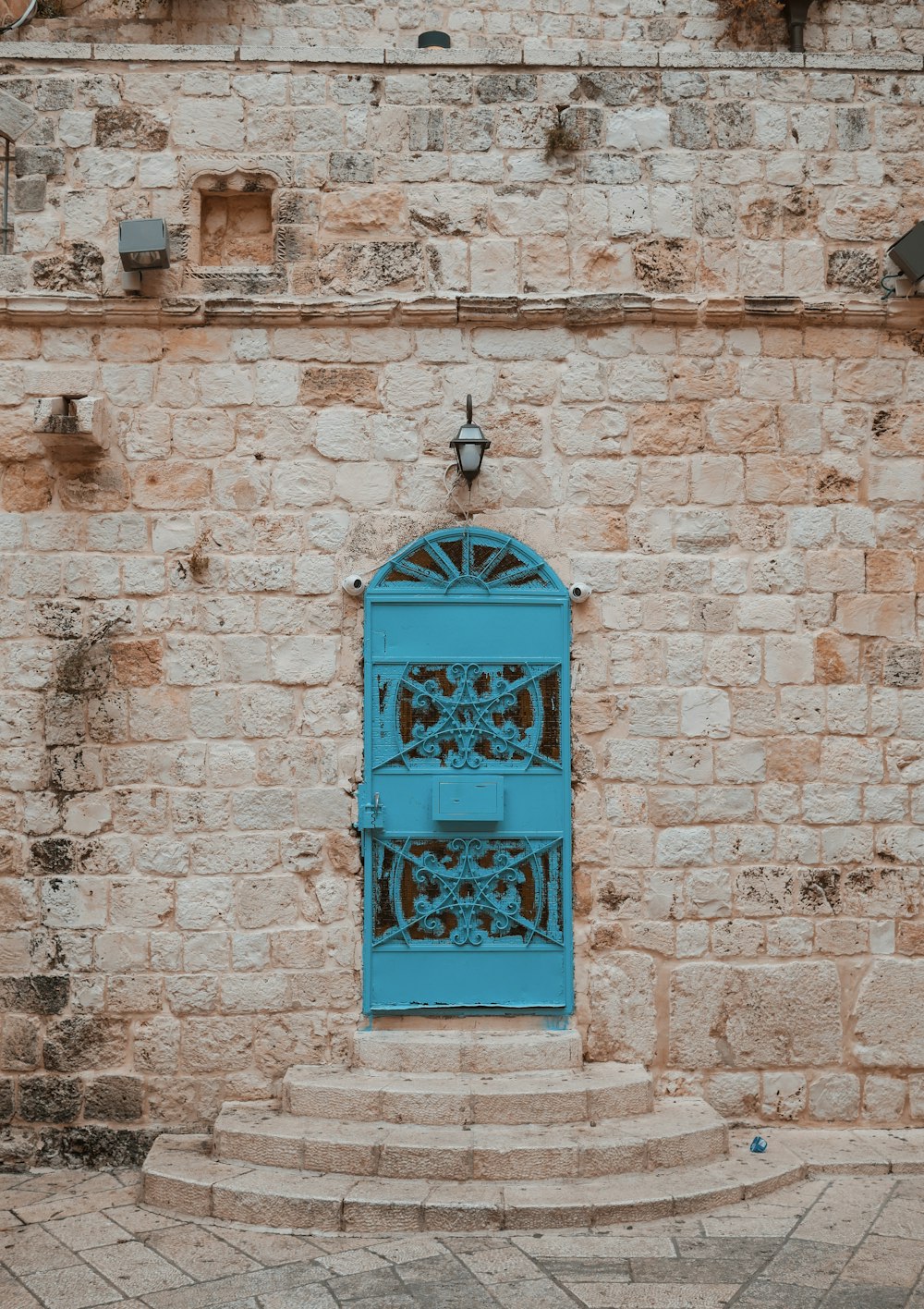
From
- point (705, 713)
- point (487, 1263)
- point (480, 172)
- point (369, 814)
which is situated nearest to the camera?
point (487, 1263)

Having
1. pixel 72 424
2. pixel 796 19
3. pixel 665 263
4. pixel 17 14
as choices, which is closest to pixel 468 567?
pixel 665 263

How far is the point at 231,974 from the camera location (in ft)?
15.9

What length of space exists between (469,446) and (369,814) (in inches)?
63.3

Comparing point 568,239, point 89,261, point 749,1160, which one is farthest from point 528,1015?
point 89,261

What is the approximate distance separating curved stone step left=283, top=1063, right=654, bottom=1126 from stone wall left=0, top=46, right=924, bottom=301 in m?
3.31

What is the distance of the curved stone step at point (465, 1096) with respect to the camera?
454 cm

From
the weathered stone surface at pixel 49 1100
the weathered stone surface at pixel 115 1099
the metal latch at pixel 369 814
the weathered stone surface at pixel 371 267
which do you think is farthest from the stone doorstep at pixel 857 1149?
the weathered stone surface at pixel 371 267

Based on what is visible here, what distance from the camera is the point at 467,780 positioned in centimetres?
491

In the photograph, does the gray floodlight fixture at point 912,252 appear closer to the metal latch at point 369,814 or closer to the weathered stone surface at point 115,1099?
the metal latch at point 369,814

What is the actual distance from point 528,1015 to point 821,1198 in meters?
1.30

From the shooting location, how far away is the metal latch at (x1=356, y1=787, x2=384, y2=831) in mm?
4879

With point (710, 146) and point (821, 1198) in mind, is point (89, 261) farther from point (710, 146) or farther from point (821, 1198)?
point (821, 1198)

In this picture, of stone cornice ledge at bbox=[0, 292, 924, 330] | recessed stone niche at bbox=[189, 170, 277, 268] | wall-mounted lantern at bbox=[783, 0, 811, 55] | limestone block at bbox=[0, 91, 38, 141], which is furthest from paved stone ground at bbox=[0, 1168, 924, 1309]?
wall-mounted lantern at bbox=[783, 0, 811, 55]

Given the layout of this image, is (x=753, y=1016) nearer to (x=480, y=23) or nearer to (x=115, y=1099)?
(x=115, y=1099)
